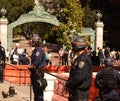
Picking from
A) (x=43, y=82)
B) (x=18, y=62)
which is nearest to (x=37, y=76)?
(x=43, y=82)

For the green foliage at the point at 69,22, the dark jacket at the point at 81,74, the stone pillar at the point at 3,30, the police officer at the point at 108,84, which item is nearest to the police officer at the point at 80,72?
the dark jacket at the point at 81,74

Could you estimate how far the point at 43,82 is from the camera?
1172cm

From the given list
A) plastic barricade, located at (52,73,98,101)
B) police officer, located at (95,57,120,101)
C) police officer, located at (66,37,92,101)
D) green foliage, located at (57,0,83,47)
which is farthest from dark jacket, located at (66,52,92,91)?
green foliage, located at (57,0,83,47)

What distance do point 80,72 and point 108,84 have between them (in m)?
0.92

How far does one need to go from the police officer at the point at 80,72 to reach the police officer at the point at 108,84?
0.56 meters

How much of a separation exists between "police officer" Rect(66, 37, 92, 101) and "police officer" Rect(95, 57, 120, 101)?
56 cm

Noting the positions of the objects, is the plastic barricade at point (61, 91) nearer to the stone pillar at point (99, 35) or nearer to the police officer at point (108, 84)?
the police officer at point (108, 84)

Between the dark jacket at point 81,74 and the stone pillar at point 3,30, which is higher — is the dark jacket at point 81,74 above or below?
below

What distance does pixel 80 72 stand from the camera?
27.8 feet

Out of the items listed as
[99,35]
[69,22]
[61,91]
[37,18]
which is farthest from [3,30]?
[61,91]

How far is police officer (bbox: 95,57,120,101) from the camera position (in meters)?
9.09

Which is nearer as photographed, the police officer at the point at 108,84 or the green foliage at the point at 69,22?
the police officer at the point at 108,84

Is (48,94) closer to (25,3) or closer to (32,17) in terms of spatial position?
(32,17)

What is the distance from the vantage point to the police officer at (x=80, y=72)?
8516 millimetres
